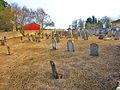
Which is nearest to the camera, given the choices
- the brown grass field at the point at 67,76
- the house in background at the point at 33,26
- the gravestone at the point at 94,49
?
the brown grass field at the point at 67,76

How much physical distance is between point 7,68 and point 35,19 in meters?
61.6

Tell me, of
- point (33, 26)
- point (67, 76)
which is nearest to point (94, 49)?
point (67, 76)

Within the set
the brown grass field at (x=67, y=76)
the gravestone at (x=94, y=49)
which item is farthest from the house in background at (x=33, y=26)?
the brown grass field at (x=67, y=76)

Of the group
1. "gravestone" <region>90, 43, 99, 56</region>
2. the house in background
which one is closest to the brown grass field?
"gravestone" <region>90, 43, 99, 56</region>

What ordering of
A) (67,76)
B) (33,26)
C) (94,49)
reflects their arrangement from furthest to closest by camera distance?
(33,26) < (94,49) < (67,76)

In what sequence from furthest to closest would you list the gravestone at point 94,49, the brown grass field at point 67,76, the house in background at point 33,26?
the house in background at point 33,26
the gravestone at point 94,49
the brown grass field at point 67,76

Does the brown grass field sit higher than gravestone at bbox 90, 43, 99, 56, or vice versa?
gravestone at bbox 90, 43, 99, 56

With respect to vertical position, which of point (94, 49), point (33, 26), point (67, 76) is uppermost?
point (33, 26)

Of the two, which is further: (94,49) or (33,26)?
(33,26)

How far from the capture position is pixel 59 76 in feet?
36.5

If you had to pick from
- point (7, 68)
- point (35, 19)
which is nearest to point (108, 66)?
point (7, 68)

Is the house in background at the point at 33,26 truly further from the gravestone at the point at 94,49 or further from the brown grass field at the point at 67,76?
the brown grass field at the point at 67,76

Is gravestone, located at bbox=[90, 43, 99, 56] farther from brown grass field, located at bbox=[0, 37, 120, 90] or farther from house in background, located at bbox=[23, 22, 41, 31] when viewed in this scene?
house in background, located at bbox=[23, 22, 41, 31]

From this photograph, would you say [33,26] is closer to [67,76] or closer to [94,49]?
[94,49]
